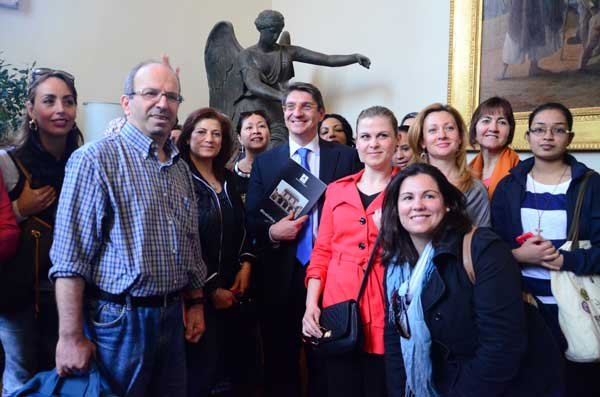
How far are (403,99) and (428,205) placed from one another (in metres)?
3.31

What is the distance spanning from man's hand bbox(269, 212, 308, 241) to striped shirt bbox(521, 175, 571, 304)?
3.24 feet

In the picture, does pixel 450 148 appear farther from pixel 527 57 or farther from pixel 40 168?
pixel 527 57

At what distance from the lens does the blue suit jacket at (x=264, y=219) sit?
7.53 feet

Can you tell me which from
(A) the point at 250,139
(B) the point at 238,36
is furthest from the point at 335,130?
(B) the point at 238,36

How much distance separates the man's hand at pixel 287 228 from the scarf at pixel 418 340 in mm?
666

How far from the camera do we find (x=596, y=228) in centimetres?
192

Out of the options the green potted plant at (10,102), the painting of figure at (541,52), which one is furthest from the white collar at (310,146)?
the green potted plant at (10,102)

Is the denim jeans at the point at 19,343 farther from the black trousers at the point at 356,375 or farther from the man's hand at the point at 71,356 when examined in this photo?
the black trousers at the point at 356,375

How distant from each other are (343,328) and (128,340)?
760 mm

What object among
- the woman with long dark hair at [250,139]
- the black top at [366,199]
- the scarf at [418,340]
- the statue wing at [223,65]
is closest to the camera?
the scarf at [418,340]

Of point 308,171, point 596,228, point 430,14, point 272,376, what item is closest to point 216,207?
point 308,171

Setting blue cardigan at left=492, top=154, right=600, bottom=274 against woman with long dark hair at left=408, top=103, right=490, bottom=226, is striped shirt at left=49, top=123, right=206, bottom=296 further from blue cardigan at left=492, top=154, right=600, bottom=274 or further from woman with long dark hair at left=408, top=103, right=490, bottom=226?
blue cardigan at left=492, top=154, right=600, bottom=274

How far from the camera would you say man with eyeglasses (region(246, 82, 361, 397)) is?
2279mm

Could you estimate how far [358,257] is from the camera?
1870mm
